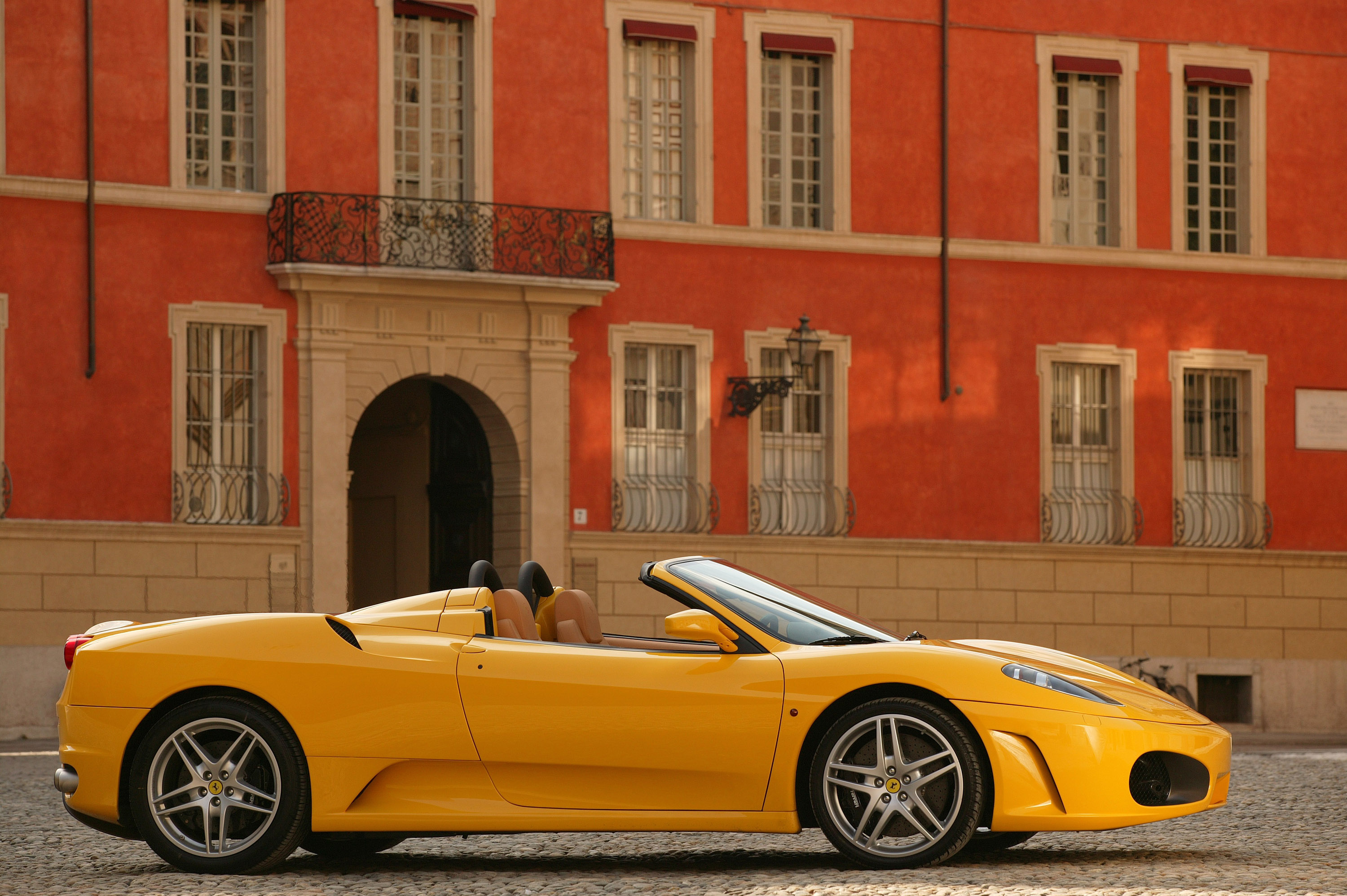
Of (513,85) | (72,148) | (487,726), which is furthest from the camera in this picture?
(513,85)

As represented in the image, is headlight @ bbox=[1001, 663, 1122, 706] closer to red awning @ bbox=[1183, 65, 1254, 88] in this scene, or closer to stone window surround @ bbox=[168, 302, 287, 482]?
stone window surround @ bbox=[168, 302, 287, 482]

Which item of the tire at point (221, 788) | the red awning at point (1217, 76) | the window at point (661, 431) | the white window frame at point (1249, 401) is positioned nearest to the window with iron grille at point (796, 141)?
the window at point (661, 431)

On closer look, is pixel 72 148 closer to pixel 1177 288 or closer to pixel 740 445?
pixel 740 445

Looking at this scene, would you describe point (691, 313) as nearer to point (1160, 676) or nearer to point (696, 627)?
point (1160, 676)

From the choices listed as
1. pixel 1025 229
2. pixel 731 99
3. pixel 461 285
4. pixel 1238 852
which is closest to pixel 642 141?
pixel 731 99

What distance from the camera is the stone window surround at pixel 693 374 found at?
23703 millimetres

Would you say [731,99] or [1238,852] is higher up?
[731,99]

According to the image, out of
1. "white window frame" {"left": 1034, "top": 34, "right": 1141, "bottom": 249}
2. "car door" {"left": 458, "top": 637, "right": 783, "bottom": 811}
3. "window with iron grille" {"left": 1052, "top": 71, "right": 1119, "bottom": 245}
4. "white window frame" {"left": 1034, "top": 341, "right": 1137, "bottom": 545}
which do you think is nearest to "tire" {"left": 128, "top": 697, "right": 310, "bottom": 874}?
"car door" {"left": 458, "top": 637, "right": 783, "bottom": 811}

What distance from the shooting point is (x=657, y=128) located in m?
24.2

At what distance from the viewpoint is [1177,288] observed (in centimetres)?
2605

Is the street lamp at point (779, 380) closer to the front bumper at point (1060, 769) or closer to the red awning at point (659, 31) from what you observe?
the red awning at point (659, 31)

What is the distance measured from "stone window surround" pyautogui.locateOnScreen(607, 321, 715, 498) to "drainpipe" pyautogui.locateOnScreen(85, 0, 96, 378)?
230 inches

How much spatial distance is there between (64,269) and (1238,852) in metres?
16.3

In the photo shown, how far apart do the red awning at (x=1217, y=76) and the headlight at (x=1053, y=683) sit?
19.9m
